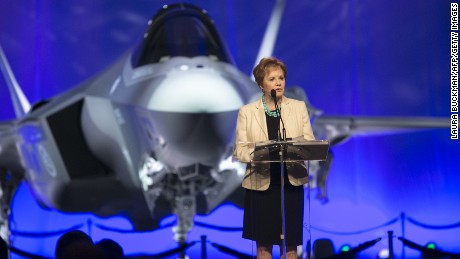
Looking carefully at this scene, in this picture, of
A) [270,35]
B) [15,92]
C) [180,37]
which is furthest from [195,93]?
[15,92]

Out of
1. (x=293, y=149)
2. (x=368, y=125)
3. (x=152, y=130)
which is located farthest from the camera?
(x=368, y=125)

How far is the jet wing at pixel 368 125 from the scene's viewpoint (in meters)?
8.08

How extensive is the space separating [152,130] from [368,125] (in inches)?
127

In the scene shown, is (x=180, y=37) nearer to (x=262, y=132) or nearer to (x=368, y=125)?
(x=368, y=125)

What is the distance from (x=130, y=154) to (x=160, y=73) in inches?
42.8

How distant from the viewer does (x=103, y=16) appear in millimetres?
8836

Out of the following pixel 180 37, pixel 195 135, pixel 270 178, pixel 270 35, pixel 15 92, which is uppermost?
pixel 270 35

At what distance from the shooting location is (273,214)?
9.71 feet

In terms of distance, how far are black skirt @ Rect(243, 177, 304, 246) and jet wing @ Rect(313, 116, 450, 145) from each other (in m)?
5.31

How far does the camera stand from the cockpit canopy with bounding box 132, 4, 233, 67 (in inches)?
240

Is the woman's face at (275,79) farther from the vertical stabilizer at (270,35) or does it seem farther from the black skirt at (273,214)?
the vertical stabilizer at (270,35)

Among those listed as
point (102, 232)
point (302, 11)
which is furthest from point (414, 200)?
point (102, 232)

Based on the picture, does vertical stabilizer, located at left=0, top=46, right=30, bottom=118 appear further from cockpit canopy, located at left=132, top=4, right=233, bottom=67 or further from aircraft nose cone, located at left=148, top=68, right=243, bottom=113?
aircraft nose cone, located at left=148, top=68, right=243, bottom=113

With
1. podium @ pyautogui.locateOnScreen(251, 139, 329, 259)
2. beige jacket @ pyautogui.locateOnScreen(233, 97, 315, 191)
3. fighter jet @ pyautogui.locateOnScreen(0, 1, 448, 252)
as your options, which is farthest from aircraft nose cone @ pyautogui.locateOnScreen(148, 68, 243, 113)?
podium @ pyautogui.locateOnScreen(251, 139, 329, 259)
